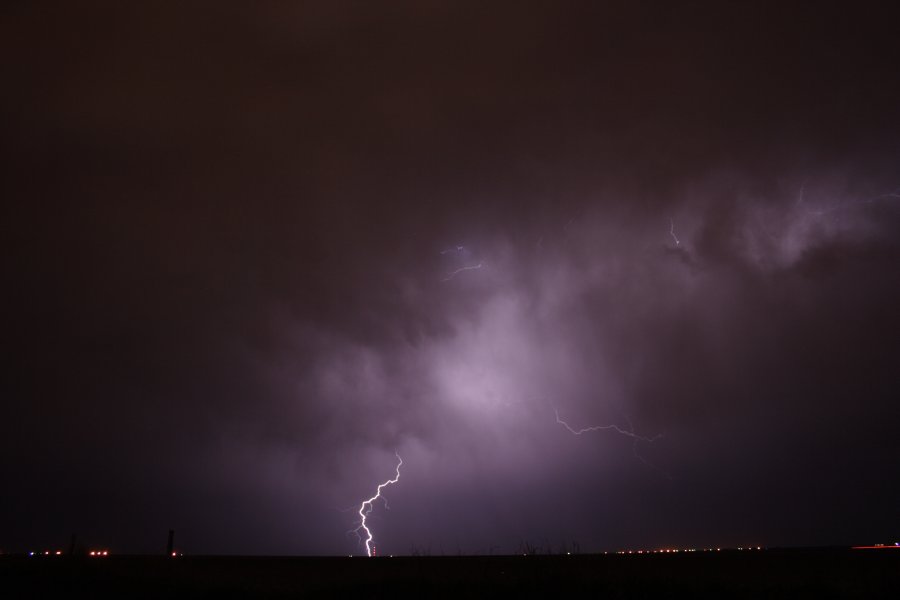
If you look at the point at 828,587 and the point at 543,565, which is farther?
the point at 543,565

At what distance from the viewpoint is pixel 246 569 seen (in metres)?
20.0

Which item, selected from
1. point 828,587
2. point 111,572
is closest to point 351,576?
point 111,572

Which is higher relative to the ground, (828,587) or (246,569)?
(246,569)

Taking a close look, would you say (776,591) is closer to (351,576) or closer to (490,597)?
(490,597)

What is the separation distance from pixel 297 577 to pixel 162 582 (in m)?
3.60

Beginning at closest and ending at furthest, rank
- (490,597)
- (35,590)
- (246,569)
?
(490,597)
(35,590)
(246,569)

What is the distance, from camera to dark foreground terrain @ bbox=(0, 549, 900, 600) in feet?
44.1

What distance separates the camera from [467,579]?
15078mm

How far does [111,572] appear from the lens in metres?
17.4

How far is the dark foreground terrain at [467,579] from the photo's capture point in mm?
13438

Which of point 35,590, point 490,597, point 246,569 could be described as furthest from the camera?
point 246,569

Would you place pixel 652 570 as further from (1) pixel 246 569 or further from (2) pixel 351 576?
(1) pixel 246 569

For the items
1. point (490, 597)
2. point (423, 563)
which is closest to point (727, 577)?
point (490, 597)

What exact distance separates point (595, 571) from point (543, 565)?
52.9 inches
